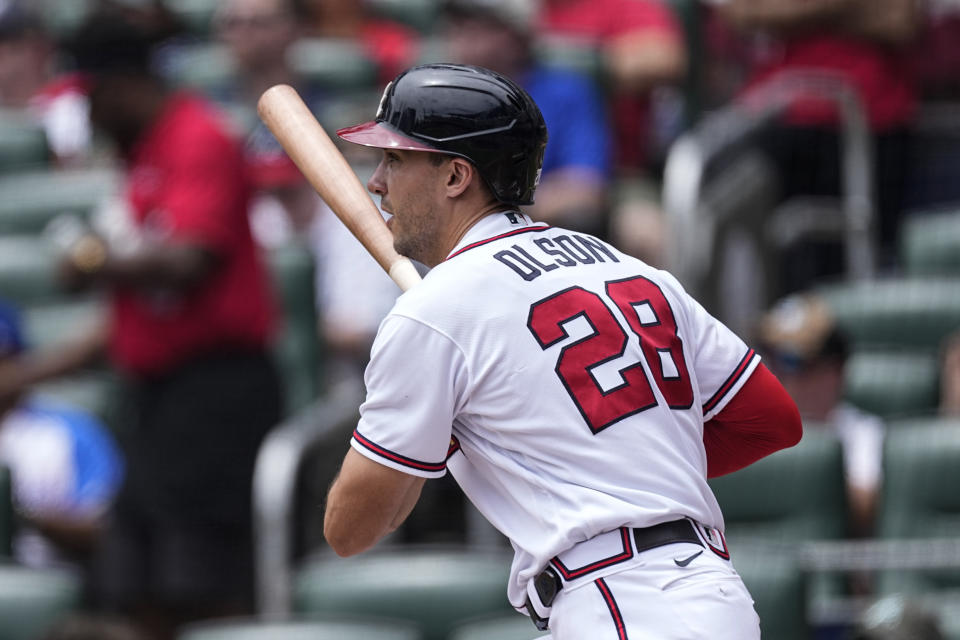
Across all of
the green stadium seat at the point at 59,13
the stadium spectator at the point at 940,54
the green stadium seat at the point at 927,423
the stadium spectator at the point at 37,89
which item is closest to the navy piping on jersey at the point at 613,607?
the green stadium seat at the point at 927,423

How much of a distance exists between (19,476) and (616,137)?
9.36 feet

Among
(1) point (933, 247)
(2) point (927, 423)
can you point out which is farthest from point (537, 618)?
(1) point (933, 247)

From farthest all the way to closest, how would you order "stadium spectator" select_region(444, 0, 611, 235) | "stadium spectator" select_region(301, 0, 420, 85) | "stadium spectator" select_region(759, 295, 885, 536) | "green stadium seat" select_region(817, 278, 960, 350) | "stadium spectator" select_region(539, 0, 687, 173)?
"stadium spectator" select_region(301, 0, 420, 85) → "stadium spectator" select_region(539, 0, 687, 173) → "stadium spectator" select_region(444, 0, 611, 235) → "green stadium seat" select_region(817, 278, 960, 350) → "stadium spectator" select_region(759, 295, 885, 536)

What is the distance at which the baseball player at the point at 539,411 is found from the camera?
2.14 metres

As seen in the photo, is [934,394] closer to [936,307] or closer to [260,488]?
[936,307]

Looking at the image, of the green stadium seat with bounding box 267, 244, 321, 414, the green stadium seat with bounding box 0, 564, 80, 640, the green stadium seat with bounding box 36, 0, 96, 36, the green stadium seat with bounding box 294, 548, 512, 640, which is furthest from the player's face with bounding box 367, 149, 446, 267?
the green stadium seat with bounding box 36, 0, 96, 36

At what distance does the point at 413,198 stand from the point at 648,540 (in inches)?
22.6

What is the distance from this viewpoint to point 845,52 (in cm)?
602

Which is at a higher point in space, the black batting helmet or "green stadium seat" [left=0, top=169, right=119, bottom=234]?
the black batting helmet

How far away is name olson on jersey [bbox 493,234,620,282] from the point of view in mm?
2207

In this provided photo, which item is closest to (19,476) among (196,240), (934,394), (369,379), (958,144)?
(196,240)

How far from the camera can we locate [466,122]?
2211 mm

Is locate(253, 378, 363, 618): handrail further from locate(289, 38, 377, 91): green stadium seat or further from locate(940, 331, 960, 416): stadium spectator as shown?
locate(289, 38, 377, 91): green stadium seat

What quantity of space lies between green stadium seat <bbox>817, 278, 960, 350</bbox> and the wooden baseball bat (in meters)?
3.18
